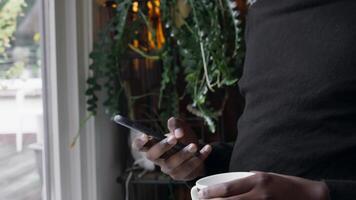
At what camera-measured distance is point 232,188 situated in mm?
514

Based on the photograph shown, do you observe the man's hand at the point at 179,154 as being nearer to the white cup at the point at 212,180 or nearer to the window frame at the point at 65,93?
the white cup at the point at 212,180

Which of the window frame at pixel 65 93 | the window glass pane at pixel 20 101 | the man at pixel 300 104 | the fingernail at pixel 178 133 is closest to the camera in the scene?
the man at pixel 300 104

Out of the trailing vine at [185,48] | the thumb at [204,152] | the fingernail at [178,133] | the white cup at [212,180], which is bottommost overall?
the thumb at [204,152]

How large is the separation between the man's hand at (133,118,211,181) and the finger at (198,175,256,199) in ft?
0.69

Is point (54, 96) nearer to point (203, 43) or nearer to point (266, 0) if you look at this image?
point (203, 43)

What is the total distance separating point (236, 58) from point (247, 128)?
0.47 m

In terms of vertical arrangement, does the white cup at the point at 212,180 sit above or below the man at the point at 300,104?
below

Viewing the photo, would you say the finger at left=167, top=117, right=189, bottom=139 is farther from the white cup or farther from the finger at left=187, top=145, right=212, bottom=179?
the white cup

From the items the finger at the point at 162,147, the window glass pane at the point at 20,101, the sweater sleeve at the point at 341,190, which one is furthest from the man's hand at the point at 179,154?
the window glass pane at the point at 20,101

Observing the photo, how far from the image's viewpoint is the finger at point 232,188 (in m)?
0.51

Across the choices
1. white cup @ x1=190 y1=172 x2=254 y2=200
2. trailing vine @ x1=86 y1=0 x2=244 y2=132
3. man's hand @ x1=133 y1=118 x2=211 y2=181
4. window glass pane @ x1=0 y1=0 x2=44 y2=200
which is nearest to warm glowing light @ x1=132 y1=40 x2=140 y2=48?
trailing vine @ x1=86 y1=0 x2=244 y2=132

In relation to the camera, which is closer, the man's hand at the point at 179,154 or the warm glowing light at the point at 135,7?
the man's hand at the point at 179,154

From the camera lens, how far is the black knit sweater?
645 millimetres

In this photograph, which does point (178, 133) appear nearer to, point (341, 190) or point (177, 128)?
point (177, 128)
